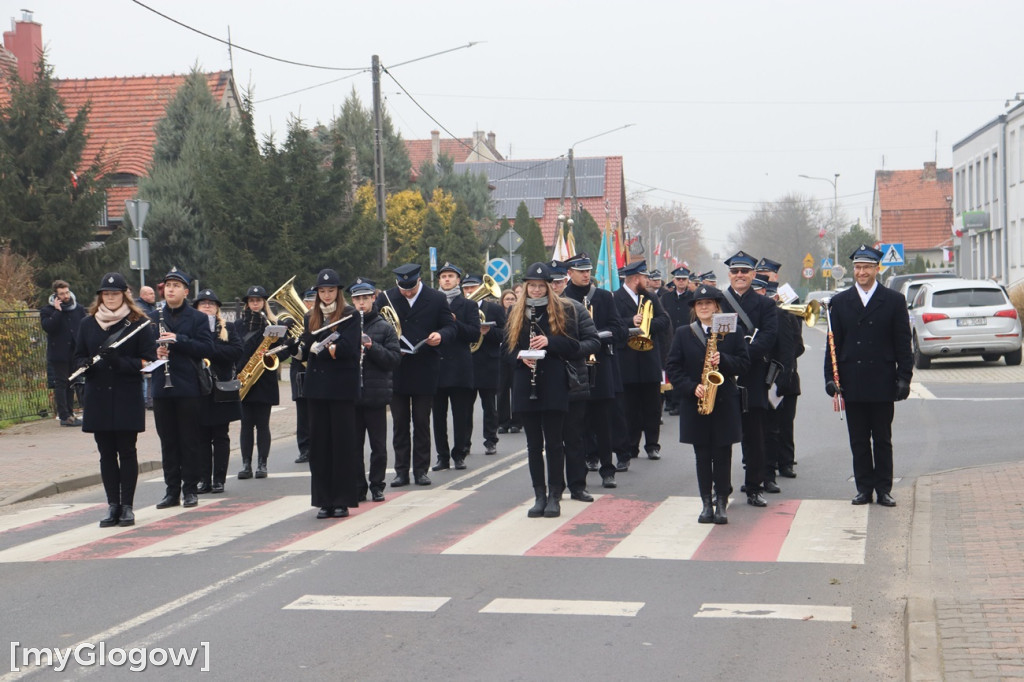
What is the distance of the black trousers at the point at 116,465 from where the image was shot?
34.8ft

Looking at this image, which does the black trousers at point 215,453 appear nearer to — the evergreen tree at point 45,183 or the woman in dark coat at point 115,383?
the woman in dark coat at point 115,383

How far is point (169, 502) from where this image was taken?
11648 millimetres

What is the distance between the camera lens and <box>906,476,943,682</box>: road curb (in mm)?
5891

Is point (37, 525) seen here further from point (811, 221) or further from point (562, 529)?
point (811, 221)

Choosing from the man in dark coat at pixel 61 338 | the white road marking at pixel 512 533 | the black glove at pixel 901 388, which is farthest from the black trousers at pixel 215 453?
the man in dark coat at pixel 61 338

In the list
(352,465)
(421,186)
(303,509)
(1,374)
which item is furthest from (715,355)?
(421,186)

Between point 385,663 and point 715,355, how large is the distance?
14.7 ft

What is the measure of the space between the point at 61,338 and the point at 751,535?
40.4 ft

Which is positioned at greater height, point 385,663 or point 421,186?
point 421,186

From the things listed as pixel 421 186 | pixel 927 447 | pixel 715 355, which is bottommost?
pixel 927 447

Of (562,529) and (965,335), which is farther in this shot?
(965,335)

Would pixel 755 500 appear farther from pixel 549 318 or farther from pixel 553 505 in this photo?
pixel 549 318

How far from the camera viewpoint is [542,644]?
21.6 ft

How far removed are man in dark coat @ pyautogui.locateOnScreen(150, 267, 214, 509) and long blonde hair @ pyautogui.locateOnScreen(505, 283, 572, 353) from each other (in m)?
2.79
